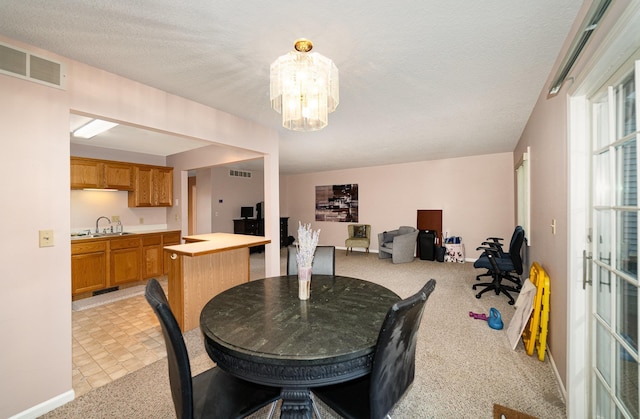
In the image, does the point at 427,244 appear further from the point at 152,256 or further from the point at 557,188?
the point at 152,256

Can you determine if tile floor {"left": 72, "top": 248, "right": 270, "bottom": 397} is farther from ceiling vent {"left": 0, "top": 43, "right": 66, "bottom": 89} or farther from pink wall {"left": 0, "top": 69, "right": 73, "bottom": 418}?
ceiling vent {"left": 0, "top": 43, "right": 66, "bottom": 89}

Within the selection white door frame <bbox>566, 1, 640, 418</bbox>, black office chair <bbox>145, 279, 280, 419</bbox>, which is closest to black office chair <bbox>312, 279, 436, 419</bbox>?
black office chair <bbox>145, 279, 280, 419</bbox>

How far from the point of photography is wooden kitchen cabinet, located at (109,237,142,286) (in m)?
3.99

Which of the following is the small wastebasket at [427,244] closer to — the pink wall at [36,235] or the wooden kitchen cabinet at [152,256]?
the wooden kitchen cabinet at [152,256]

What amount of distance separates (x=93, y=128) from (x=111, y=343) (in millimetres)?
2681

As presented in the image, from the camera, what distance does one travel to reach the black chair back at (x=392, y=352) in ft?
3.37

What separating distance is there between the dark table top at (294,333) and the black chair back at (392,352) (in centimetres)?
6

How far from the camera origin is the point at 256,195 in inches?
302

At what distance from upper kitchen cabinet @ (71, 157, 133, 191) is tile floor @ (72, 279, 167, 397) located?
6.21ft

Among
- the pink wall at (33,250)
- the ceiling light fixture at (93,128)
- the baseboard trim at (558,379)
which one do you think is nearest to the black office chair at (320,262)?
the pink wall at (33,250)

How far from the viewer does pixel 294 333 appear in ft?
3.94

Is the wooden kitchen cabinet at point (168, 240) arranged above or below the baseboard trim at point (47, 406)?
above

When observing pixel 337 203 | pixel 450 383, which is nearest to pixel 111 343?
pixel 450 383

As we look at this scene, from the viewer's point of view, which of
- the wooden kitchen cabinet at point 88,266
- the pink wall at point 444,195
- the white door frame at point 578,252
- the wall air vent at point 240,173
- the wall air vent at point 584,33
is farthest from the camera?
the wall air vent at point 240,173
